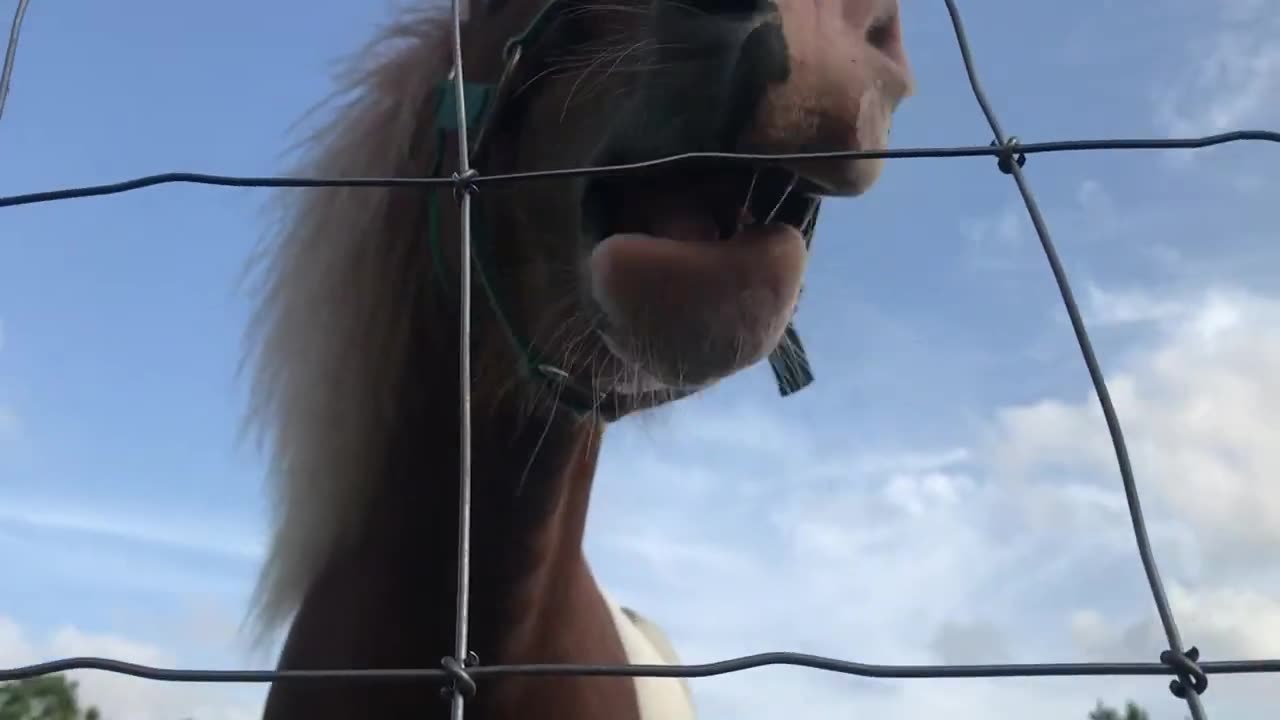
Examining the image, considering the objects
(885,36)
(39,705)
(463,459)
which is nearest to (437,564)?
(463,459)

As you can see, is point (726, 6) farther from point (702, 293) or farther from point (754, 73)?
point (702, 293)

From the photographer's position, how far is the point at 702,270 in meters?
0.85

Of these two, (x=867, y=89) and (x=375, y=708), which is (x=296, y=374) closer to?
(x=375, y=708)

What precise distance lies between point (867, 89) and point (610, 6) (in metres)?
0.33

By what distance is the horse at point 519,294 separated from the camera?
0.85 m

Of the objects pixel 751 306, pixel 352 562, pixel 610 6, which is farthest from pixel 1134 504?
pixel 352 562

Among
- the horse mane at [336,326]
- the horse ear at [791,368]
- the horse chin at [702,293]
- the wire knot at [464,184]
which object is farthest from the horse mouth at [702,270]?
the horse mane at [336,326]

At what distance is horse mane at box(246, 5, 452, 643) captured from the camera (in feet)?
3.93

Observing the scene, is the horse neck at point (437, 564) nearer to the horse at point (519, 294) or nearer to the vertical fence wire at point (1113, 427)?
the horse at point (519, 294)

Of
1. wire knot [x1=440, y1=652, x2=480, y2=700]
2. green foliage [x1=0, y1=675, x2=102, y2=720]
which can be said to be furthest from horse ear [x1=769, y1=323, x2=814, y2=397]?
green foliage [x1=0, y1=675, x2=102, y2=720]

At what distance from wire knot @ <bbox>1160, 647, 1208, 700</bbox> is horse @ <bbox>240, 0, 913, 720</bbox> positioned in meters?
0.39

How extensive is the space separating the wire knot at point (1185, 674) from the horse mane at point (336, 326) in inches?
32.9

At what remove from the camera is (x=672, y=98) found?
2.97 ft

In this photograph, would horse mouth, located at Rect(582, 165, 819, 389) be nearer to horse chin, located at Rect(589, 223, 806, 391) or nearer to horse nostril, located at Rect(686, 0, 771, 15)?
horse chin, located at Rect(589, 223, 806, 391)
